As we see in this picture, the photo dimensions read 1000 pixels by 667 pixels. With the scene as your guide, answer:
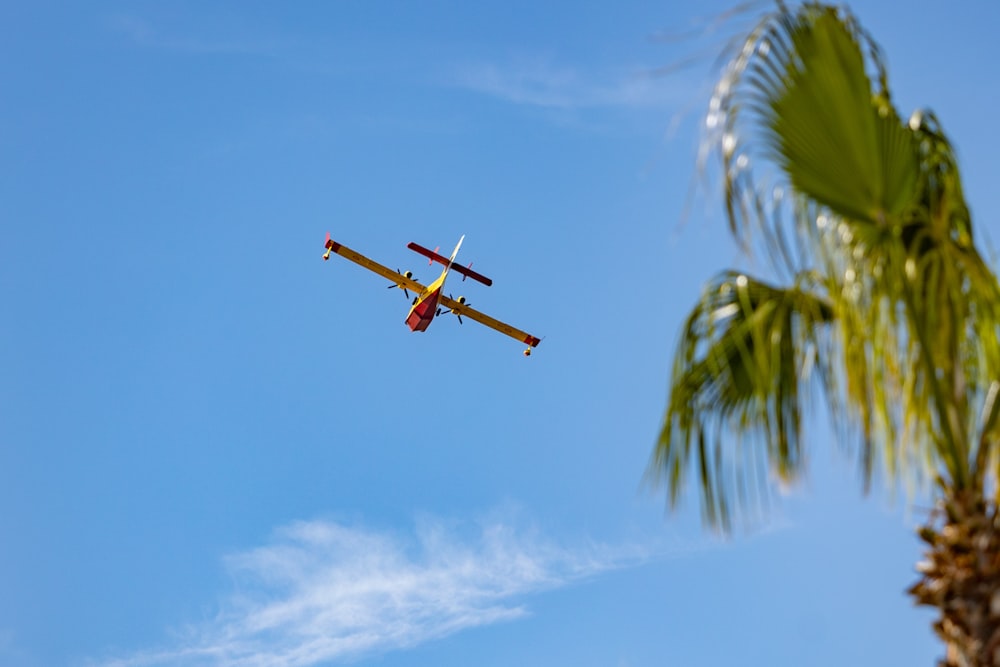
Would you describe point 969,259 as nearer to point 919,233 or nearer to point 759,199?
point 919,233

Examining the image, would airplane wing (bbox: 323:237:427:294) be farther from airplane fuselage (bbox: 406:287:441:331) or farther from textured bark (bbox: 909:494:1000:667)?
textured bark (bbox: 909:494:1000:667)

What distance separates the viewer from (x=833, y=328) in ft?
16.1

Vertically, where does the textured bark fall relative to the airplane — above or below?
below

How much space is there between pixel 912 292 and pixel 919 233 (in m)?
0.28

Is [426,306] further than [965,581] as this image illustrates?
Yes

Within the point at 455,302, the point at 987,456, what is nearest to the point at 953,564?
the point at 987,456

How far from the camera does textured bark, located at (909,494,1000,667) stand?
13.8 feet

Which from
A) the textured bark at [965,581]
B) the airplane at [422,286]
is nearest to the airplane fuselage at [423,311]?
the airplane at [422,286]

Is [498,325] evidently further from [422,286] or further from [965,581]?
[965,581]

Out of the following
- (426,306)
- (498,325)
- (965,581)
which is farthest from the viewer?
(498,325)

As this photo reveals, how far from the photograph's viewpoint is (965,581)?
427 centimetres

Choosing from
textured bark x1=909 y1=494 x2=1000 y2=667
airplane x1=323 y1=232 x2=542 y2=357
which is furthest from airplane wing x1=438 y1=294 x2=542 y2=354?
textured bark x1=909 y1=494 x2=1000 y2=667

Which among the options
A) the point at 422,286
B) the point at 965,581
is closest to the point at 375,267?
the point at 422,286

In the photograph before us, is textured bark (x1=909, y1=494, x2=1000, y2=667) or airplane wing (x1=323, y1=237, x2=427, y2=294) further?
airplane wing (x1=323, y1=237, x2=427, y2=294)
